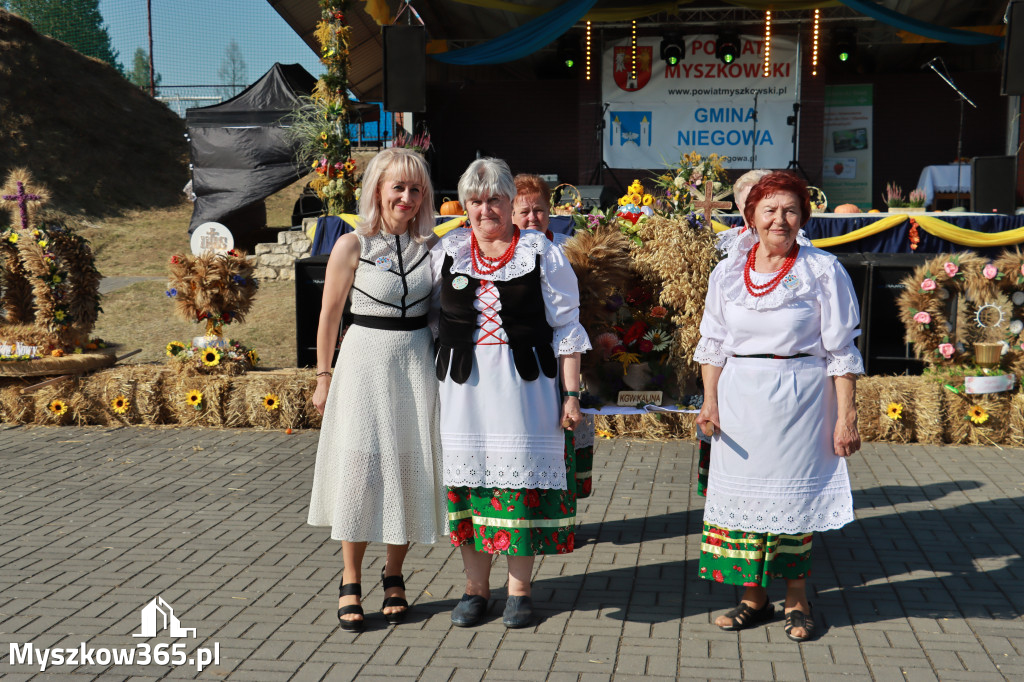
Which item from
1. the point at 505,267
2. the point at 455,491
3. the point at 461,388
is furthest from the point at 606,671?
the point at 505,267

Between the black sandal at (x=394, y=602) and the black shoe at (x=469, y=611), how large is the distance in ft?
0.67

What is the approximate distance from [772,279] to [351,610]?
206 centimetres

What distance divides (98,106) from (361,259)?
1189 inches

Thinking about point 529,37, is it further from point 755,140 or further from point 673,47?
point 755,140

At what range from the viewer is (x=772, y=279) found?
11.4ft

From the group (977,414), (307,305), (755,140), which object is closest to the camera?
(977,414)

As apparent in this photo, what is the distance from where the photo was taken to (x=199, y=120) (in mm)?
17766

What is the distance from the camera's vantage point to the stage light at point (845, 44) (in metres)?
15.8

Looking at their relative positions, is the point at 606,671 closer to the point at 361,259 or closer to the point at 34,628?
the point at 361,259

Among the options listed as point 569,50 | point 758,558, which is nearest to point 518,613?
point 758,558

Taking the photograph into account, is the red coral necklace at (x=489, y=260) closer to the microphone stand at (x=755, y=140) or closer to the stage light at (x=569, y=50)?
the microphone stand at (x=755, y=140)

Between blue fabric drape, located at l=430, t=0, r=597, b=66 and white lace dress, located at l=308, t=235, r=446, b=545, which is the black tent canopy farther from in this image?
white lace dress, located at l=308, t=235, r=446, b=545

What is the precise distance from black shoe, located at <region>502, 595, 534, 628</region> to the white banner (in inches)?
507

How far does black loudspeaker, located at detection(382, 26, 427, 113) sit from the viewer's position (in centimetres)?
1176
